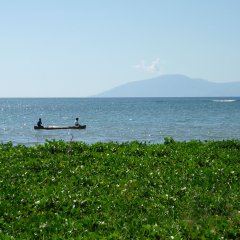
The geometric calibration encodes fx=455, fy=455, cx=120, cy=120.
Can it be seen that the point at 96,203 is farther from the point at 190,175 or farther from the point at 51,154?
the point at 51,154

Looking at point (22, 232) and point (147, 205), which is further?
point (147, 205)

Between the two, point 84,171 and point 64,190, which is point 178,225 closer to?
point 64,190

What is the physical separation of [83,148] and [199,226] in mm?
11036

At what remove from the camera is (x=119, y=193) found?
1385cm

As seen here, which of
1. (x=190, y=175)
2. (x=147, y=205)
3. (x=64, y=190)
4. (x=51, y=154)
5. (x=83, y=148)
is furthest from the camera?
(x=83, y=148)

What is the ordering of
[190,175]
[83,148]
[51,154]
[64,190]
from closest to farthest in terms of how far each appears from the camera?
1. [64,190]
2. [190,175]
3. [51,154]
4. [83,148]

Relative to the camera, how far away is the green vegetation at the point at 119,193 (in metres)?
10.8

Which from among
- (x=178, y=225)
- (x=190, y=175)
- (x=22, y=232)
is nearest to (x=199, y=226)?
(x=178, y=225)

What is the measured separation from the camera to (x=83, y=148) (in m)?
21.4

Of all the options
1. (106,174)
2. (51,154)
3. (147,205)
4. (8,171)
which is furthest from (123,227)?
(51,154)

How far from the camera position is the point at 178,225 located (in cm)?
1095

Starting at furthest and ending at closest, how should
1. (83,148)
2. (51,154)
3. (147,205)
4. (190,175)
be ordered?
1. (83,148)
2. (51,154)
3. (190,175)
4. (147,205)

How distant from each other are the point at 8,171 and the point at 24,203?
12.6ft

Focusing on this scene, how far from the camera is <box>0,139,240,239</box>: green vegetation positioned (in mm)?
10773
